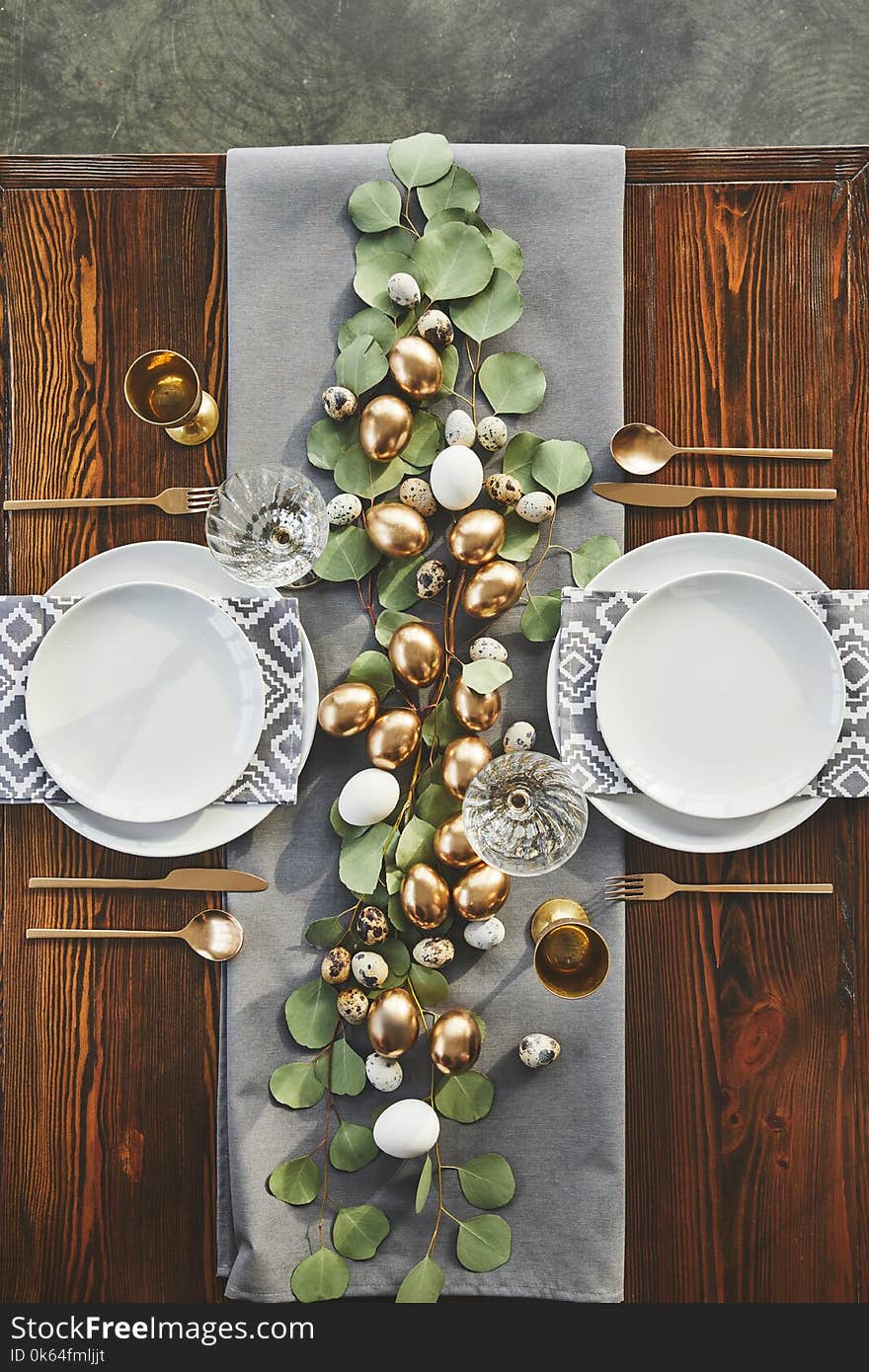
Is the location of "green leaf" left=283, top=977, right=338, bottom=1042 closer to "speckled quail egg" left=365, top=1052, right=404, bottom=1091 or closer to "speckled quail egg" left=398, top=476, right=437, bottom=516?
"speckled quail egg" left=365, top=1052, right=404, bottom=1091

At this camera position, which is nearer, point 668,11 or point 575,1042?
point 575,1042

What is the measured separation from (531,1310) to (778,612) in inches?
→ 24.7

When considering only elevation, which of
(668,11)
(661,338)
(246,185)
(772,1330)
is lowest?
(772,1330)

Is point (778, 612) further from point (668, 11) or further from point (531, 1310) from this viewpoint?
point (668, 11)

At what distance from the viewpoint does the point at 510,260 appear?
2.57ft

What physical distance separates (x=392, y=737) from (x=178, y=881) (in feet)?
0.75

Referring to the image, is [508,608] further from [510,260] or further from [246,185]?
[246,185]

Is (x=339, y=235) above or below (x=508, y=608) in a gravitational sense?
above

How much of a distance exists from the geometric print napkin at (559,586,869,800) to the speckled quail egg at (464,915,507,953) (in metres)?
0.15

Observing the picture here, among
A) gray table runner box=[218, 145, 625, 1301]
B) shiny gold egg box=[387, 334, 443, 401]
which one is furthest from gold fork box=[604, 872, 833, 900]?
shiny gold egg box=[387, 334, 443, 401]

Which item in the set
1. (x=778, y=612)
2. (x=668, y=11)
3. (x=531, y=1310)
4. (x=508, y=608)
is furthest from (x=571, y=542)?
(x=668, y=11)

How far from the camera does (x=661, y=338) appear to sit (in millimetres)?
809

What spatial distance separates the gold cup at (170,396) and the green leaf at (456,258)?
223 mm

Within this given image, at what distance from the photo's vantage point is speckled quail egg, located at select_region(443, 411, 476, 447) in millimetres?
767
